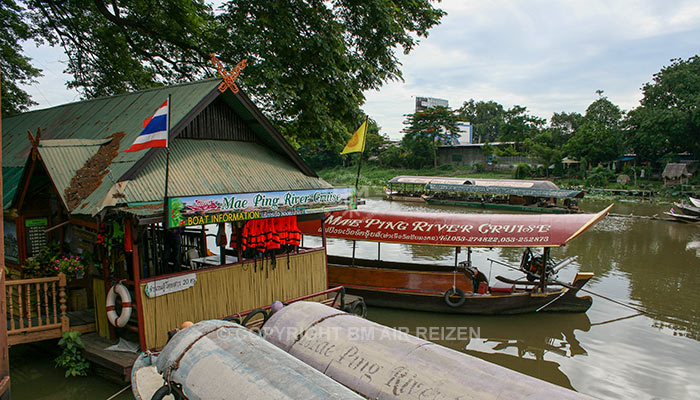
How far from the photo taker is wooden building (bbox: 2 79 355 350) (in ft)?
23.7

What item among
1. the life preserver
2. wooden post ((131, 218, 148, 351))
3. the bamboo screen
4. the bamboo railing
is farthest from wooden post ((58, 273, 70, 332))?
the life preserver

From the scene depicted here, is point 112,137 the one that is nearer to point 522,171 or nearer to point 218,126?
point 218,126

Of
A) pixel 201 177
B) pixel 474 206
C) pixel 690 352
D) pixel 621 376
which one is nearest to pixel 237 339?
pixel 201 177

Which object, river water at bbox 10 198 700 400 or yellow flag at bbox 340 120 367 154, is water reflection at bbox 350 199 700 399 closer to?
river water at bbox 10 198 700 400

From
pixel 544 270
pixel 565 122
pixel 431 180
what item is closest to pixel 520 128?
pixel 565 122

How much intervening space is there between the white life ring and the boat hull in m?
6.75

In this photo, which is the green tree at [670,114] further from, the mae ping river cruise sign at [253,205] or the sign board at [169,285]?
the sign board at [169,285]

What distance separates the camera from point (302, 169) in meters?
10.2

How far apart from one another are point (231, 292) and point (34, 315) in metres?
3.52

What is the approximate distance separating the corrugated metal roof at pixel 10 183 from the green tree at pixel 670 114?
49.4 metres

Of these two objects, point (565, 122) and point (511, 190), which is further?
point (565, 122)

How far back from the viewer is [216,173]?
8.59 m

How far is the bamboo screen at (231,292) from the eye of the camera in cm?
731

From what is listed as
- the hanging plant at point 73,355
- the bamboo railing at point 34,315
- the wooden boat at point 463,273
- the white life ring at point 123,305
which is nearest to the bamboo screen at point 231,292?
the white life ring at point 123,305
